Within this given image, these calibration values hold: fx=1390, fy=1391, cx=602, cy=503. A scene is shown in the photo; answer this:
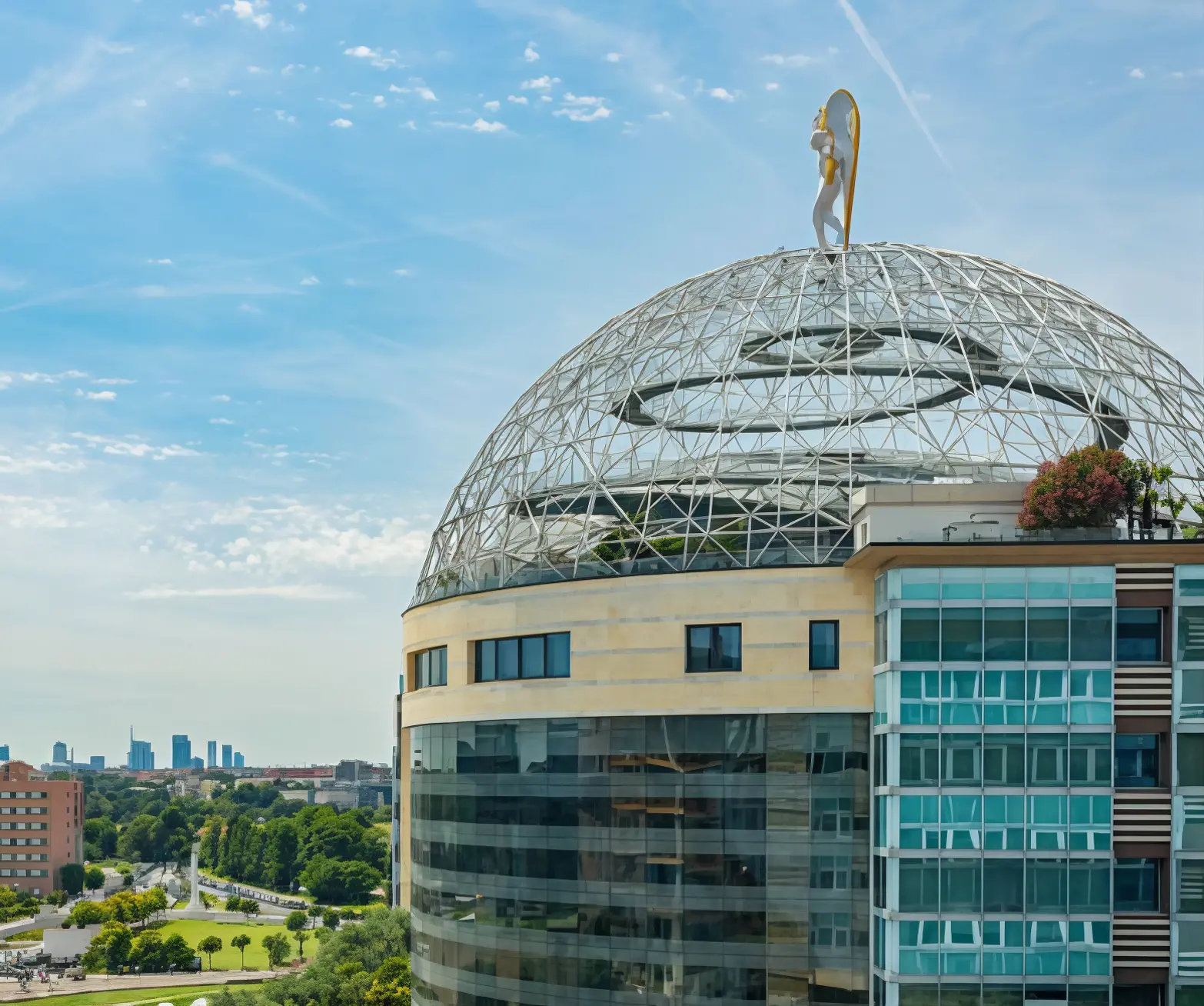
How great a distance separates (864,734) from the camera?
46938 millimetres

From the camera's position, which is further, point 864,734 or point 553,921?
point 553,921

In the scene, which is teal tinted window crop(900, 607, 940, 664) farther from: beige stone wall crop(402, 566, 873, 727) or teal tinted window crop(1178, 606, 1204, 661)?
teal tinted window crop(1178, 606, 1204, 661)

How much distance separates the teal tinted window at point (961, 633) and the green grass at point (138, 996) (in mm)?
95888

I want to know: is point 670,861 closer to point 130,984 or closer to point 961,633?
point 961,633

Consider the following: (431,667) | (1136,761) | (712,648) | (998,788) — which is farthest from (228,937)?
(1136,761)

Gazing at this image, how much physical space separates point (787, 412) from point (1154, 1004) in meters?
25.0

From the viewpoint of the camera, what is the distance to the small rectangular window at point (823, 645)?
47625mm

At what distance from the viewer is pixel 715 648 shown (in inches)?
1939

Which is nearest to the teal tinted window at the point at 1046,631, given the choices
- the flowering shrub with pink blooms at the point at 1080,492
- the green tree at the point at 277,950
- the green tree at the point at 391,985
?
the flowering shrub with pink blooms at the point at 1080,492

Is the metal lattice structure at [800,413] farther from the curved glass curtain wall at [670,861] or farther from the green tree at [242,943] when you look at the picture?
the green tree at [242,943]

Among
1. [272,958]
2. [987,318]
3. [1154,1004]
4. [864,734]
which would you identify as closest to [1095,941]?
[1154,1004]

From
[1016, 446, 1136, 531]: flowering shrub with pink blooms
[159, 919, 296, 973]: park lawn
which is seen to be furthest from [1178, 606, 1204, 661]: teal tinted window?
[159, 919, 296, 973]: park lawn

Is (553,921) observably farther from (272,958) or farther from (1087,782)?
(272,958)

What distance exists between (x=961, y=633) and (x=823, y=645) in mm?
5203
